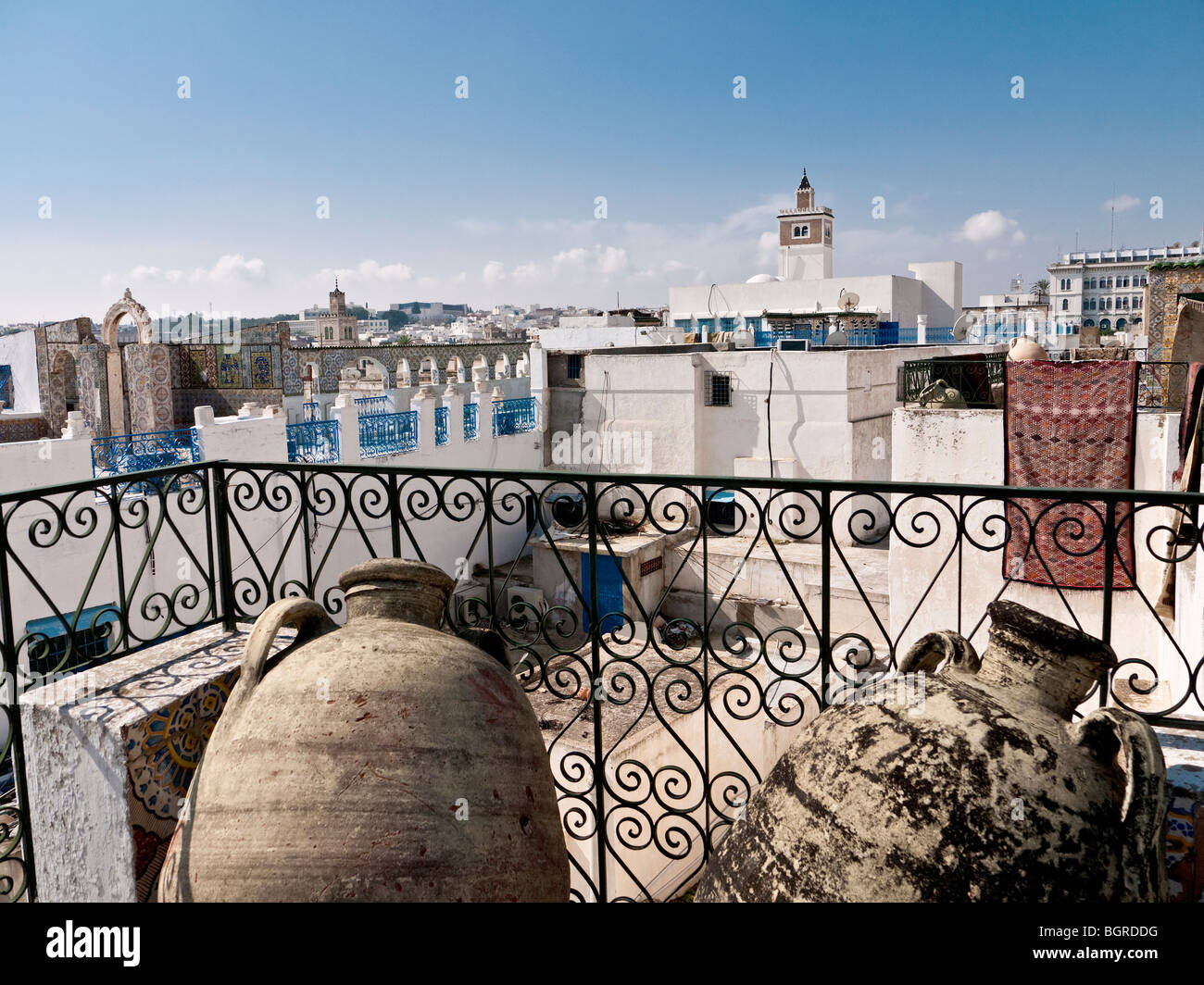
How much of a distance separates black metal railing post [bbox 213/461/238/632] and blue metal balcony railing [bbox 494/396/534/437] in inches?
625

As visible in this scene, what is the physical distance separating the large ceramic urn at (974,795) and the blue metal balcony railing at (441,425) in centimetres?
1616

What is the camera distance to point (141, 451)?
40.9ft

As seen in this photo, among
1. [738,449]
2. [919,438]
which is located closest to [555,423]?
[738,449]

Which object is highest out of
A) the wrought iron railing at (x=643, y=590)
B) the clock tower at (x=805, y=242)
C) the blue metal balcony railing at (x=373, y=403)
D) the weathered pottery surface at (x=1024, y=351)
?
the clock tower at (x=805, y=242)

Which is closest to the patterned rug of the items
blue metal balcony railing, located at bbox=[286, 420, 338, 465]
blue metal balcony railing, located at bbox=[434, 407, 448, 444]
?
blue metal balcony railing, located at bbox=[286, 420, 338, 465]

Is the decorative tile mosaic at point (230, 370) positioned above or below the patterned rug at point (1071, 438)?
above

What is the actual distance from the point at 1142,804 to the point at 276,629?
78.3 inches

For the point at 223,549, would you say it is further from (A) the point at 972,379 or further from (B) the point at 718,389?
(B) the point at 718,389

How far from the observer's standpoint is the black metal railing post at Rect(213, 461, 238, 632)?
3418mm

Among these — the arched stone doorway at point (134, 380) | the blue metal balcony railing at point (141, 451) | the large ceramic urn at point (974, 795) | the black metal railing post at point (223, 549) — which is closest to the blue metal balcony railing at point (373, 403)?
the arched stone doorway at point (134, 380)

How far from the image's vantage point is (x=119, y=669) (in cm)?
309

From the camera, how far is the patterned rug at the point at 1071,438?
382 inches

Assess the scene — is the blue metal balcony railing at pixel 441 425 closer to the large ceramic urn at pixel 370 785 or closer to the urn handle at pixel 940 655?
the large ceramic urn at pixel 370 785

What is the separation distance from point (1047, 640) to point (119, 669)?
112 inches
